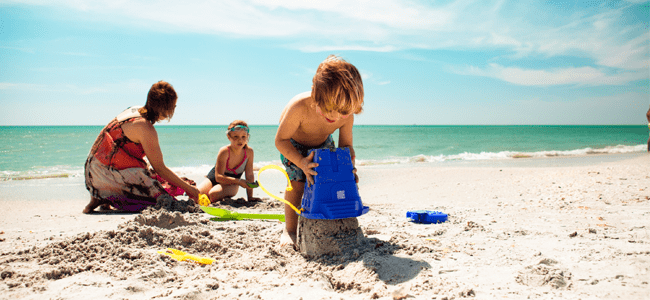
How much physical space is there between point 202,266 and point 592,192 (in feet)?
13.0

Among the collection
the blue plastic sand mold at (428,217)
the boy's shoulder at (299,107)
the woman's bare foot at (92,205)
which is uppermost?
the boy's shoulder at (299,107)

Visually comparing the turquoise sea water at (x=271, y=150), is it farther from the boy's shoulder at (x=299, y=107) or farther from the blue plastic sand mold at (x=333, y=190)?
the blue plastic sand mold at (x=333, y=190)

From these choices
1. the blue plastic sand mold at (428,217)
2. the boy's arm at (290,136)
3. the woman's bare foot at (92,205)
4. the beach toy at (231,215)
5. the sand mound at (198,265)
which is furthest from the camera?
the woman's bare foot at (92,205)

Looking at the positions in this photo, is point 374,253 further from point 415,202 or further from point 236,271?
point 415,202

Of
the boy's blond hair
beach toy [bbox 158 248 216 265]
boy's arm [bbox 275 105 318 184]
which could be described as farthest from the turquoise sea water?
the boy's blond hair

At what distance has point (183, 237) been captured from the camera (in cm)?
245

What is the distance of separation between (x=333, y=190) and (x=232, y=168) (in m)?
2.77

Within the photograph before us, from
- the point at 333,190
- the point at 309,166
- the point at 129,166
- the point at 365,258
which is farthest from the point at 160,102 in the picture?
the point at 365,258

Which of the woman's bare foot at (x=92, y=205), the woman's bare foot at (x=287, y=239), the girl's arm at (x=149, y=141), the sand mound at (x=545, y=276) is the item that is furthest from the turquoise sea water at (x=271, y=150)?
the sand mound at (x=545, y=276)

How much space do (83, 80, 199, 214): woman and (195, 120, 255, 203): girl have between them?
675 mm

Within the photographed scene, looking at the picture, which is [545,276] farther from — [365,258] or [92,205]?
[92,205]

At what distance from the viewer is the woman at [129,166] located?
11.9ft

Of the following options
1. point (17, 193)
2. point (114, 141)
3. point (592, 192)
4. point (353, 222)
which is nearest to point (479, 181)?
point (592, 192)

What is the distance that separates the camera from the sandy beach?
168cm
